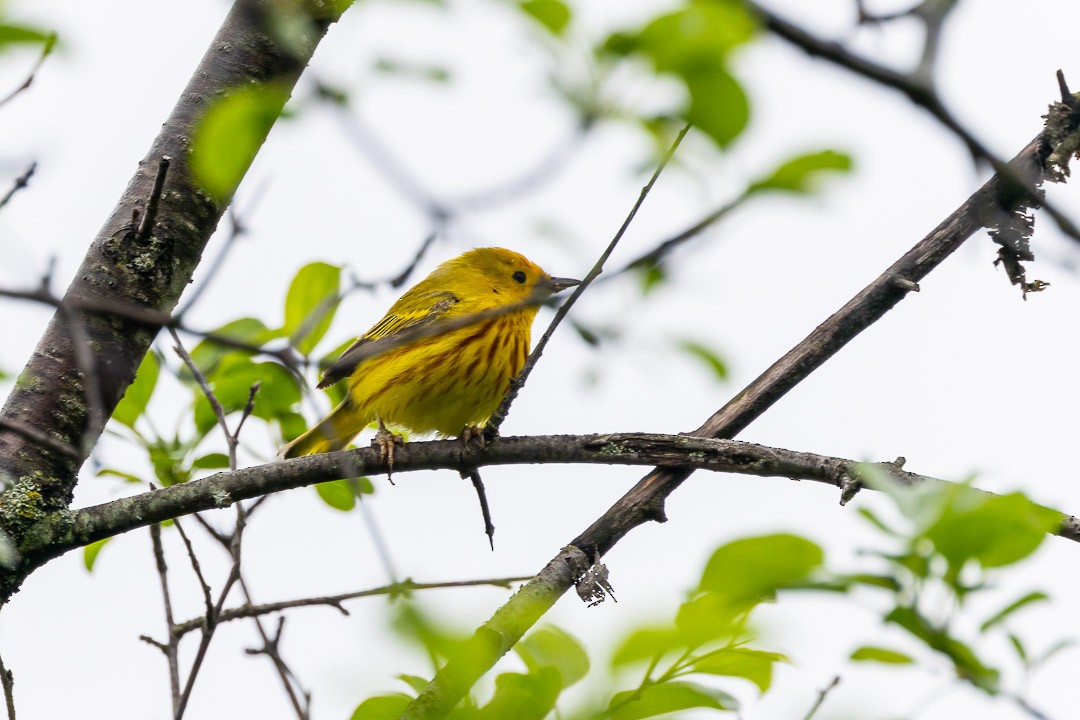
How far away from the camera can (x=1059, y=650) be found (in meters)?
1.48

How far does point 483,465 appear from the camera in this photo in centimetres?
300

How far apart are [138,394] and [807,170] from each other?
252 centimetres

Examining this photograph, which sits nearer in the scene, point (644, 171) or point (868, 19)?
point (868, 19)

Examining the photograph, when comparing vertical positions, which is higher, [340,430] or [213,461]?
[340,430]

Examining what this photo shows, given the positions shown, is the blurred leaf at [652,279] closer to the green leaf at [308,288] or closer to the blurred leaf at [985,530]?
the blurred leaf at [985,530]

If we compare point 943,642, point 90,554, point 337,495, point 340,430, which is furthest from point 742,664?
point 340,430

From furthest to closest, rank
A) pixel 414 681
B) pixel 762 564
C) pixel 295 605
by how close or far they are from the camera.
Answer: pixel 295 605 < pixel 414 681 < pixel 762 564

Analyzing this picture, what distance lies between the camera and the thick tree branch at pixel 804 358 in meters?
2.67

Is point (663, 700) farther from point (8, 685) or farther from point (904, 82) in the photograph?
point (8, 685)

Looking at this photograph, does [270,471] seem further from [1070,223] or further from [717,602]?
[1070,223]

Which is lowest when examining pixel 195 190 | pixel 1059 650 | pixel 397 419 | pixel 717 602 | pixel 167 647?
pixel 1059 650

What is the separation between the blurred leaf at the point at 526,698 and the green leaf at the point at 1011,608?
51cm

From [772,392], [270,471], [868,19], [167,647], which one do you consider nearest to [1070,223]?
[868,19]

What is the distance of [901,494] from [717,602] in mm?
225
